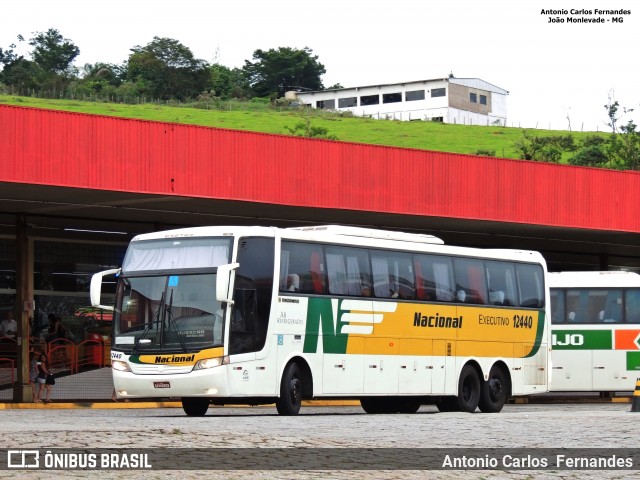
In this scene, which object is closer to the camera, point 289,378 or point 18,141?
point 289,378

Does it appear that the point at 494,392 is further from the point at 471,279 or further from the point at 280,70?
the point at 280,70

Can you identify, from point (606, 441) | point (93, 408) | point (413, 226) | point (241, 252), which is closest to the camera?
point (606, 441)

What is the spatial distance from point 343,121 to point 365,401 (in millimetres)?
85501

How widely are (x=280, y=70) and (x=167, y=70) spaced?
64.0 ft

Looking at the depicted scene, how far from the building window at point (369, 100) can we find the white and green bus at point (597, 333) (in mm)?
104869

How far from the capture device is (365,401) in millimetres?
26875

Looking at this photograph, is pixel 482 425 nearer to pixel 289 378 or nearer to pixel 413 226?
pixel 289 378

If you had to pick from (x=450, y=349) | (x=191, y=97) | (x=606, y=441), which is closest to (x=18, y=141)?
(x=450, y=349)

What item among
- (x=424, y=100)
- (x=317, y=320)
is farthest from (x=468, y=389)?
(x=424, y=100)

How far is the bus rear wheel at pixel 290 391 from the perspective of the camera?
2262 centimetres

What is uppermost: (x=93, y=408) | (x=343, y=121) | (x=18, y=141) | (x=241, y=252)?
(x=343, y=121)

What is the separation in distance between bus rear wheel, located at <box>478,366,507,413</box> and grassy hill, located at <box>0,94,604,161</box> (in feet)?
226

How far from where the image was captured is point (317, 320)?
2361cm

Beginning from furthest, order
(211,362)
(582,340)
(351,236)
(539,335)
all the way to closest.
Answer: (582,340) < (539,335) < (351,236) < (211,362)
